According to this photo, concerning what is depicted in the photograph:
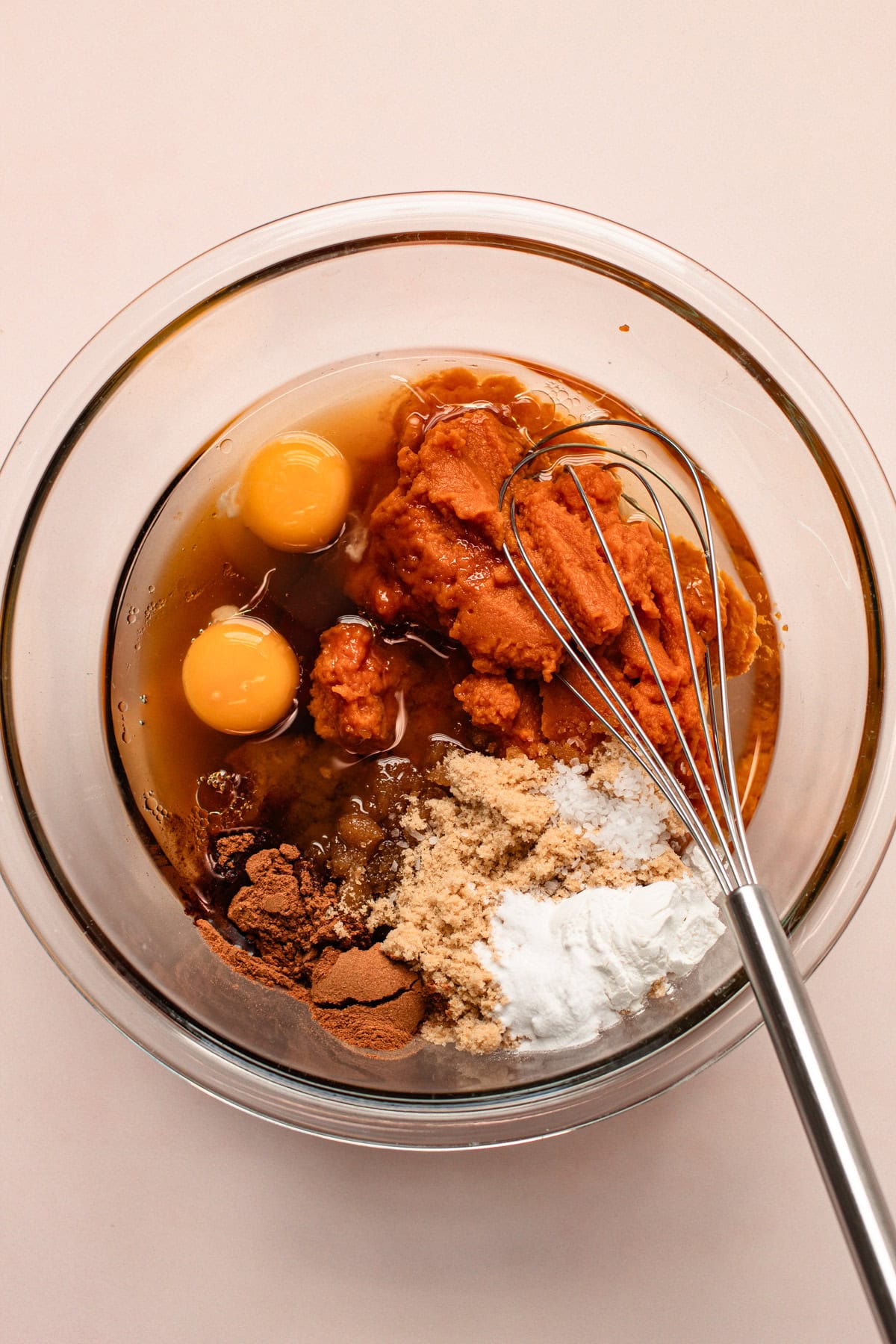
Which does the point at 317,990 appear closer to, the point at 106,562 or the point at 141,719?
the point at 141,719

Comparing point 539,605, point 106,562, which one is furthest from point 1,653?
point 539,605

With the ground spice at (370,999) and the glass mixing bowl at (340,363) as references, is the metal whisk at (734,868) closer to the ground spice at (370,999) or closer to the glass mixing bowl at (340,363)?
the glass mixing bowl at (340,363)

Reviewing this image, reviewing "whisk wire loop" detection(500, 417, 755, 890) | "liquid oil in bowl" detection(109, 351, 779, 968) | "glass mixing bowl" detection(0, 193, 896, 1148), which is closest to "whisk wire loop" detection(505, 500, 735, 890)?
"whisk wire loop" detection(500, 417, 755, 890)

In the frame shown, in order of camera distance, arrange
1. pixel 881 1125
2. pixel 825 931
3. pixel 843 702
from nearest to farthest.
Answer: pixel 825 931 < pixel 843 702 < pixel 881 1125

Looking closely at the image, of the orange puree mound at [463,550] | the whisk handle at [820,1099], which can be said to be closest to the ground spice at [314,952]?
the orange puree mound at [463,550]

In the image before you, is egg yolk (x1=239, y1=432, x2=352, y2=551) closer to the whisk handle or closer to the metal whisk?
the metal whisk

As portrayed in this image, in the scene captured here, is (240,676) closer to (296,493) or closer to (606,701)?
(296,493)

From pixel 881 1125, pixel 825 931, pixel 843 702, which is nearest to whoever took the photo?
pixel 825 931
